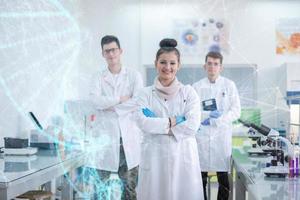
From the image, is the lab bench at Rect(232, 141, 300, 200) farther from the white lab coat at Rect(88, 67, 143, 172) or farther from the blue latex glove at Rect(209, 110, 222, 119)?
the white lab coat at Rect(88, 67, 143, 172)

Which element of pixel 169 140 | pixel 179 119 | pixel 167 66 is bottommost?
pixel 169 140

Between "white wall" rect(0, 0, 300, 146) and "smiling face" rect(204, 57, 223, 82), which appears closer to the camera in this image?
"white wall" rect(0, 0, 300, 146)

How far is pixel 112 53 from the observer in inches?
109

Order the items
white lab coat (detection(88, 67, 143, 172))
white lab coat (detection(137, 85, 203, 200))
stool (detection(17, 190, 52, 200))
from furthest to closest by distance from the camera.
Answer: white lab coat (detection(88, 67, 143, 172)), stool (detection(17, 190, 52, 200)), white lab coat (detection(137, 85, 203, 200))

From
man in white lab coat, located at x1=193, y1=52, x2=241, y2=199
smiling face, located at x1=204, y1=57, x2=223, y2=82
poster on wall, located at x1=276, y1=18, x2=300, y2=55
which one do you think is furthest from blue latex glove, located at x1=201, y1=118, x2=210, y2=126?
poster on wall, located at x1=276, y1=18, x2=300, y2=55

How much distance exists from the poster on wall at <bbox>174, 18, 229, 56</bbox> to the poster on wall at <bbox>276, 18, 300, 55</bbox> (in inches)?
19.9

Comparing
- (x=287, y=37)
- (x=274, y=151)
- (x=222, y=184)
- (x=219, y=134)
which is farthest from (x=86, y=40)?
(x=274, y=151)

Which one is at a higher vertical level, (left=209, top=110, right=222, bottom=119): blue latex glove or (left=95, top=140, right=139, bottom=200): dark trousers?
(left=209, top=110, right=222, bottom=119): blue latex glove

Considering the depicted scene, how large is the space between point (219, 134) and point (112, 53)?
930 millimetres

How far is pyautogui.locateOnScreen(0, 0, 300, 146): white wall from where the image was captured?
281 cm

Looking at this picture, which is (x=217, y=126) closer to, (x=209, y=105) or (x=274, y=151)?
(x=209, y=105)

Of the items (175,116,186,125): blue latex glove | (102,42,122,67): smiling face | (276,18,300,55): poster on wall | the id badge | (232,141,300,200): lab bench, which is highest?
(276,18,300,55): poster on wall

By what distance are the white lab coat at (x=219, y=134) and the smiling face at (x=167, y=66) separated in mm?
783

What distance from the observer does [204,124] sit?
2902mm
